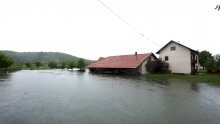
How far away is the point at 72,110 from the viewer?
29.1ft

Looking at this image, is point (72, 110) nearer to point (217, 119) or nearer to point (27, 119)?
point (27, 119)

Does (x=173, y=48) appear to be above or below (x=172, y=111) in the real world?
above

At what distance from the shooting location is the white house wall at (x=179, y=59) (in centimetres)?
3844

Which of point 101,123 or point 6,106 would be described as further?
point 6,106

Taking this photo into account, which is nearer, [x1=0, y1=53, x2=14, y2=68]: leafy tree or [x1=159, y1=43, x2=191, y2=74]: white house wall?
[x1=159, y1=43, x2=191, y2=74]: white house wall

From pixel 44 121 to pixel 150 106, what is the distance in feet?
17.9

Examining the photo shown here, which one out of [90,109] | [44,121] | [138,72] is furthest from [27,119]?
[138,72]

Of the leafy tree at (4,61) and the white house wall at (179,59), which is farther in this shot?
the leafy tree at (4,61)

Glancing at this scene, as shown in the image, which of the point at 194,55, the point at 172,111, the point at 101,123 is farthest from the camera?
the point at 194,55

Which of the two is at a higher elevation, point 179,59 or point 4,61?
point 4,61

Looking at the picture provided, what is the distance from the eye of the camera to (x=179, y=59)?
39875mm

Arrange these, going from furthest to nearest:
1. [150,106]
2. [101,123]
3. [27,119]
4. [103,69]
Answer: [103,69] → [150,106] → [27,119] → [101,123]

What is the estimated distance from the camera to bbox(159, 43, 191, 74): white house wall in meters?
38.4

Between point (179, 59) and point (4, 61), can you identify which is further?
point (4, 61)
